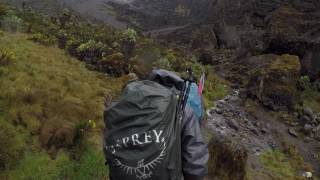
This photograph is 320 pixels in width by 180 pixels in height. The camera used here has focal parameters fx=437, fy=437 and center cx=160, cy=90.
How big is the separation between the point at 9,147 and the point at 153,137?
13.0 feet

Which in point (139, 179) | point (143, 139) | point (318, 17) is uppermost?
point (143, 139)

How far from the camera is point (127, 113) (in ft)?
9.11

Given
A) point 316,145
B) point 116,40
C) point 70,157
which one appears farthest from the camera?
point 116,40

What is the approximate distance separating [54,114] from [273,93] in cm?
1839

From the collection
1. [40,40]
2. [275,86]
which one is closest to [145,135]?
[40,40]

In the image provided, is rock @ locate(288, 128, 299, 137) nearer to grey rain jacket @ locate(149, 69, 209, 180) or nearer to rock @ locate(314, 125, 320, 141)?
rock @ locate(314, 125, 320, 141)

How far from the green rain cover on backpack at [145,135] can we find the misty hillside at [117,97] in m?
1.43

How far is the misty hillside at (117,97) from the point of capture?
6.80 meters

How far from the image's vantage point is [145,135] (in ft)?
8.96

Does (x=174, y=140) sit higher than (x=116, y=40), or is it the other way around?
(x=174, y=140)

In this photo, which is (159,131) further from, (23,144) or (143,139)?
(23,144)

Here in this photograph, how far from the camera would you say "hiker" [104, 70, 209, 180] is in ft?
8.97

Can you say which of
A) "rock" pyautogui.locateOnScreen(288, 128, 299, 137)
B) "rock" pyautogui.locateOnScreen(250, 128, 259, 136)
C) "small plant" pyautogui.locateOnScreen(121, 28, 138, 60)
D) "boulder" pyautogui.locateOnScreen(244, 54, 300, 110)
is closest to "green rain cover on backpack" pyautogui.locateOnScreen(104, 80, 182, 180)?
"rock" pyautogui.locateOnScreen(250, 128, 259, 136)

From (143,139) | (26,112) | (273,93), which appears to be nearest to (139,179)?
(143,139)
